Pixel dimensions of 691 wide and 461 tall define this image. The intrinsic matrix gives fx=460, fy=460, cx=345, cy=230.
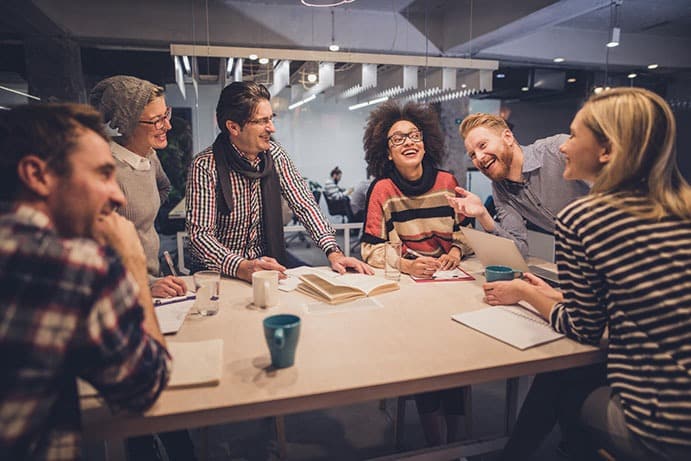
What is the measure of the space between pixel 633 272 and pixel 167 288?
1338 millimetres

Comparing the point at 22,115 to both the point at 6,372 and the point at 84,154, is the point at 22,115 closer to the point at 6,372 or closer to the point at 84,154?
the point at 84,154

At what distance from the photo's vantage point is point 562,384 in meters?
1.32

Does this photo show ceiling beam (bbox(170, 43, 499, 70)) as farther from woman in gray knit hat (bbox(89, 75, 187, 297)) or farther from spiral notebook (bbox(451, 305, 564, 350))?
spiral notebook (bbox(451, 305, 564, 350))

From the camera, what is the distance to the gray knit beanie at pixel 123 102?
1.80m

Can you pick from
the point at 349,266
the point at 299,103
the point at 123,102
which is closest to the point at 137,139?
the point at 123,102

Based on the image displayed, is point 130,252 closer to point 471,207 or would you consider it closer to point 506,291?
point 506,291

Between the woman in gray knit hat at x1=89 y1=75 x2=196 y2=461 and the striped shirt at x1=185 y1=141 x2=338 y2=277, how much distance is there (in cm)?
17

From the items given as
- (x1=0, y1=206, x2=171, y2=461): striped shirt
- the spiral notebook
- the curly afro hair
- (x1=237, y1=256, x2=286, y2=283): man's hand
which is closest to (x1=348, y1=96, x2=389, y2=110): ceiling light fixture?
the curly afro hair

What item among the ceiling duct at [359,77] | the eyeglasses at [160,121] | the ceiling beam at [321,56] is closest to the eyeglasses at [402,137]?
the eyeglasses at [160,121]

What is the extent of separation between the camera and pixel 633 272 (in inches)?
40.1

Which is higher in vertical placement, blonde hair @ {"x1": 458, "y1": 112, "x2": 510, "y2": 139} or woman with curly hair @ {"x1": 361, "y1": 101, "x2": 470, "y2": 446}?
blonde hair @ {"x1": 458, "y1": 112, "x2": 510, "y2": 139}

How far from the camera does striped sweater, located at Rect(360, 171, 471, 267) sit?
2162 mm

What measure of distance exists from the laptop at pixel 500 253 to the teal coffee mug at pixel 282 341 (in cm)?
94

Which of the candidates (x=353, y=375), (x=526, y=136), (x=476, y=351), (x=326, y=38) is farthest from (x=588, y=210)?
(x=526, y=136)
